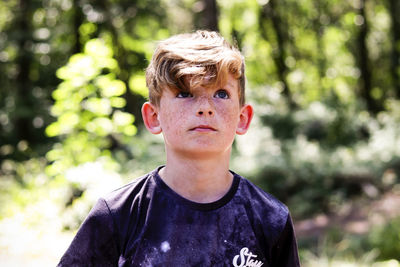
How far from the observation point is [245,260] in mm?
1685

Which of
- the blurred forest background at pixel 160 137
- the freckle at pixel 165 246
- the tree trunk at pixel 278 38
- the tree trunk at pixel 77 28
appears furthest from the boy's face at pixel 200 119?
the tree trunk at pixel 278 38

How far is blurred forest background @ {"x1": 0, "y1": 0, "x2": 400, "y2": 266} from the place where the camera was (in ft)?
17.1

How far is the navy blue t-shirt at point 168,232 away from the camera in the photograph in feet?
5.36

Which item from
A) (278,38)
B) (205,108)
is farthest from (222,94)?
(278,38)

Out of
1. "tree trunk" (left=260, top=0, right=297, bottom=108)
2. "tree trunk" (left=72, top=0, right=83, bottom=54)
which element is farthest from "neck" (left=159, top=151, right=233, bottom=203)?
"tree trunk" (left=260, top=0, right=297, bottom=108)

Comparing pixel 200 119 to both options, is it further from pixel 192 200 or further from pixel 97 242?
pixel 97 242

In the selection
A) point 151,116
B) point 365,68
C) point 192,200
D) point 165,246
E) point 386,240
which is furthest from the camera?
point 365,68

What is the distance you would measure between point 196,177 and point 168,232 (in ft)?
0.77

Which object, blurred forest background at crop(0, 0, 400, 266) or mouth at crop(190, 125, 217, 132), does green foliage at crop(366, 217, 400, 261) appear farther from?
mouth at crop(190, 125, 217, 132)

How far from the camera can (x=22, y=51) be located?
13.5 meters

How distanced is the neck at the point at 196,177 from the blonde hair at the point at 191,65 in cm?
26

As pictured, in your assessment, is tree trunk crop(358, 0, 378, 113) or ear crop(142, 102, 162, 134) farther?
tree trunk crop(358, 0, 378, 113)

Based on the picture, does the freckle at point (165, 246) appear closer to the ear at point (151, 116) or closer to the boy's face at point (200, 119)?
the boy's face at point (200, 119)

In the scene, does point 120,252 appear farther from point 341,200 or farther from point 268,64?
point 268,64
